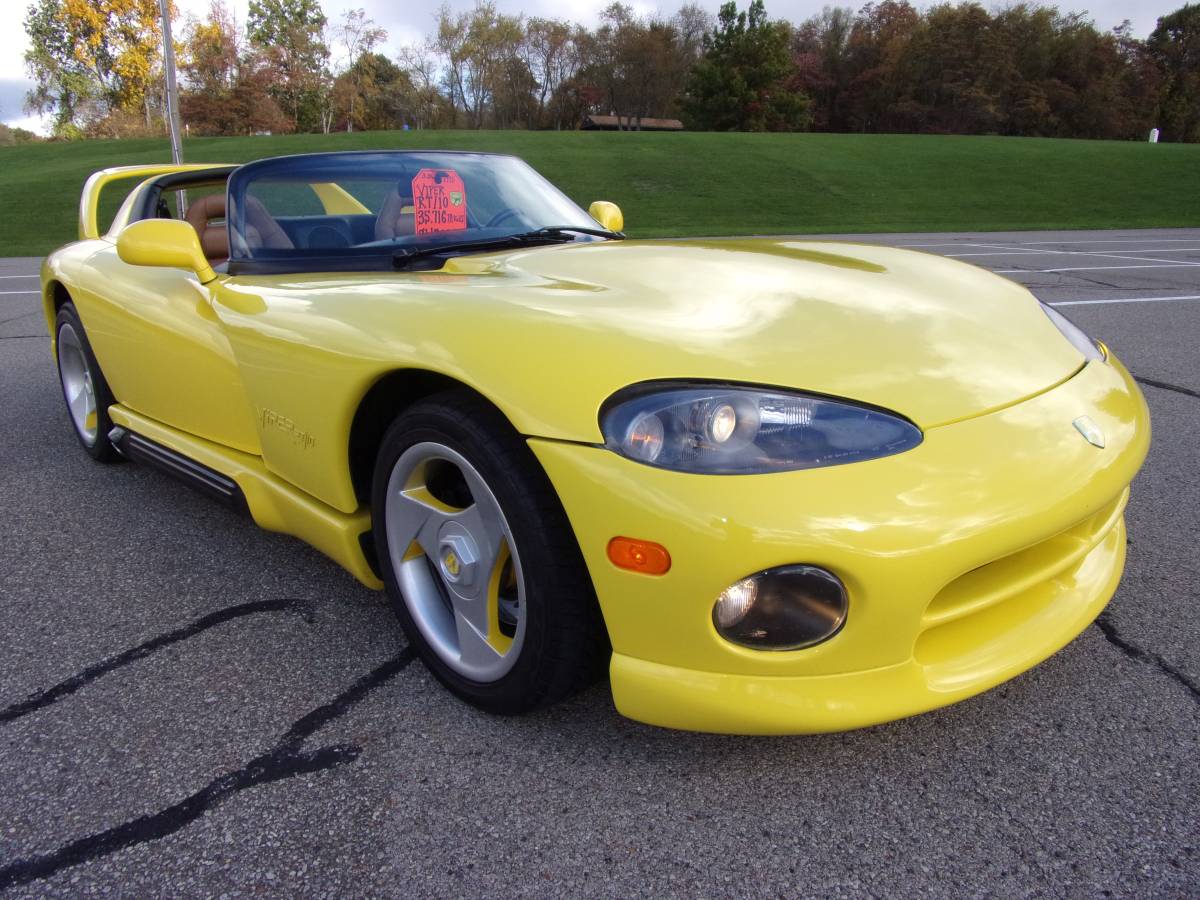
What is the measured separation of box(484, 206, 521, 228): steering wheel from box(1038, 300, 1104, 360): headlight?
5.20 feet

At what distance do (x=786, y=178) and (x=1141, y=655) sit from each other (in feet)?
68.1

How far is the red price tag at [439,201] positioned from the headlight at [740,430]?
4.54 feet

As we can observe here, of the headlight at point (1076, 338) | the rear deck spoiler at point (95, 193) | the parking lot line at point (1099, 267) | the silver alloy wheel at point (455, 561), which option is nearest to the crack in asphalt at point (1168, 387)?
the headlight at point (1076, 338)

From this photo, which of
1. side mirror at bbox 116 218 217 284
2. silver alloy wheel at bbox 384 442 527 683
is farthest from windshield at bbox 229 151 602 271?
silver alloy wheel at bbox 384 442 527 683

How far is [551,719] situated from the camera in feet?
6.06

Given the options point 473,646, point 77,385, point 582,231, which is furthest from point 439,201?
point 77,385

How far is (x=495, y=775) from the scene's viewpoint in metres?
1.69

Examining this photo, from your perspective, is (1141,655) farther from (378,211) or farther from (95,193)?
(95,193)

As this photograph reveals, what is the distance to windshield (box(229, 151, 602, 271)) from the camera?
8.38ft

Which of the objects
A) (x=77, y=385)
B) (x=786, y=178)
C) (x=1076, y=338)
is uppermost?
(x=786, y=178)

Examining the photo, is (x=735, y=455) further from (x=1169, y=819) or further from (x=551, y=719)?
(x=1169, y=819)

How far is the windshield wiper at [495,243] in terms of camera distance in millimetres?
2410

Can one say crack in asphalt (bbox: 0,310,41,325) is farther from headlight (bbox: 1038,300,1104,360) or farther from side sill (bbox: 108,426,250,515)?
headlight (bbox: 1038,300,1104,360)

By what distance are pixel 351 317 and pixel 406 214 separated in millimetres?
820
